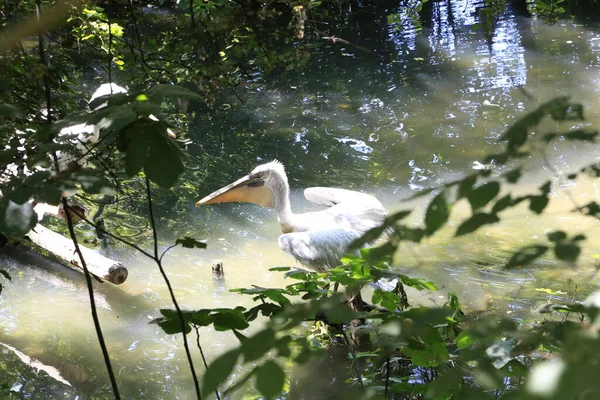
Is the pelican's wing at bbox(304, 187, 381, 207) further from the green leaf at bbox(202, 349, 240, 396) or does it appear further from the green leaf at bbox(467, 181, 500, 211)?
the green leaf at bbox(202, 349, 240, 396)

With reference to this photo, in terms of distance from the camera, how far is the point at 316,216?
4234 mm

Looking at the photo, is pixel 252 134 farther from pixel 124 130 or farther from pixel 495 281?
pixel 124 130

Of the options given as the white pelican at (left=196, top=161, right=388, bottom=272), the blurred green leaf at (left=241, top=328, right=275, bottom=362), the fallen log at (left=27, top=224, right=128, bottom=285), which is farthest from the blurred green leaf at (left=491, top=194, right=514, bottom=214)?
the fallen log at (left=27, top=224, right=128, bottom=285)

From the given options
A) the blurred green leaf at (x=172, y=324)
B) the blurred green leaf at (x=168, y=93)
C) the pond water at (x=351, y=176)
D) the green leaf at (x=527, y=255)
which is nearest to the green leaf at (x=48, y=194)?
the blurred green leaf at (x=168, y=93)

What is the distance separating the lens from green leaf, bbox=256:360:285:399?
2.42ft

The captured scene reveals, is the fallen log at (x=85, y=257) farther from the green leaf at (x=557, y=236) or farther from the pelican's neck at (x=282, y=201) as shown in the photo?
the green leaf at (x=557, y=236)

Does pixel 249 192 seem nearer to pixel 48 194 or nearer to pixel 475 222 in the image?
pixel 48 194

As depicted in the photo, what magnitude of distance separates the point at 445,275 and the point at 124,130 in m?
3.38

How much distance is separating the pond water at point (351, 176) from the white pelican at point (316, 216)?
416 millimetres

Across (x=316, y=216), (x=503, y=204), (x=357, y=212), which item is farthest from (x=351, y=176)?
(x=503, y=204)

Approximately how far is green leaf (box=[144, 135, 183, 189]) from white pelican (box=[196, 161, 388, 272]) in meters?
2.48

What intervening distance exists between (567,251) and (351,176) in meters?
5.01

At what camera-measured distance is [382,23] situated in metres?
11.2

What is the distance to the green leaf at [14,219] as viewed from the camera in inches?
43.9
